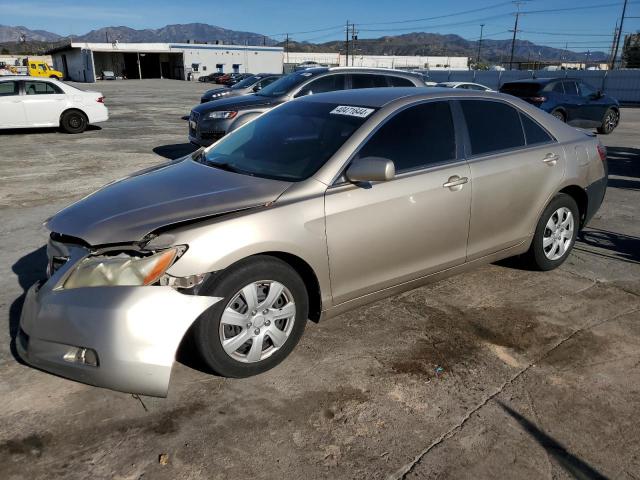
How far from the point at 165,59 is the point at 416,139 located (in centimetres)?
8865

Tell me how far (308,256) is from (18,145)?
11.8m

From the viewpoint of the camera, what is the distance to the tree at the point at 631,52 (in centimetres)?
4934

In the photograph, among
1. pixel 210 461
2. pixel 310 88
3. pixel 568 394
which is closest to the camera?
A: pixel 210 461

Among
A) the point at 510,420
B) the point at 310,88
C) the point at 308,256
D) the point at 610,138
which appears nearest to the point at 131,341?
the point at 308,256

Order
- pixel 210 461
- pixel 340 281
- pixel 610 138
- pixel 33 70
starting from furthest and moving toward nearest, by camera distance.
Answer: pixel 33 70
pixel 610 138
pixel 340 281
pixel 210 461

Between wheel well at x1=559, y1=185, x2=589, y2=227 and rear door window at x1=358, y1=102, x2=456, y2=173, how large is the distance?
4.89 ft

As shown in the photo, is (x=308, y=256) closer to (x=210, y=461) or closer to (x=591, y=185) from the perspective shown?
(x=210, y=461)

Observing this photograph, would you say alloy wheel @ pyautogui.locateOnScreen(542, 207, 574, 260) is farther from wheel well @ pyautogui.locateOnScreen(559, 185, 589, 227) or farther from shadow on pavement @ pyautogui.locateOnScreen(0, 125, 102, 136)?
shadow on pavement @ pyautogui.locateOnScreen(0, 125, 102, 136)

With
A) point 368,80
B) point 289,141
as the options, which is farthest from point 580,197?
point 368,80

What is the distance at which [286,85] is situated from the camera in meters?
10.5

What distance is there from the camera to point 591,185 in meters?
4.95

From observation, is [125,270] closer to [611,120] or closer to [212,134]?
[212,134]

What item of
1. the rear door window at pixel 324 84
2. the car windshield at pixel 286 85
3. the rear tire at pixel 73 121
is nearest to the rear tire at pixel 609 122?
the rear door window at pixel 324 84

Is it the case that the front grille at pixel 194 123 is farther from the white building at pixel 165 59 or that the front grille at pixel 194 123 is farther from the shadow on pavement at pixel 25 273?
the white building at pixel 165 59
